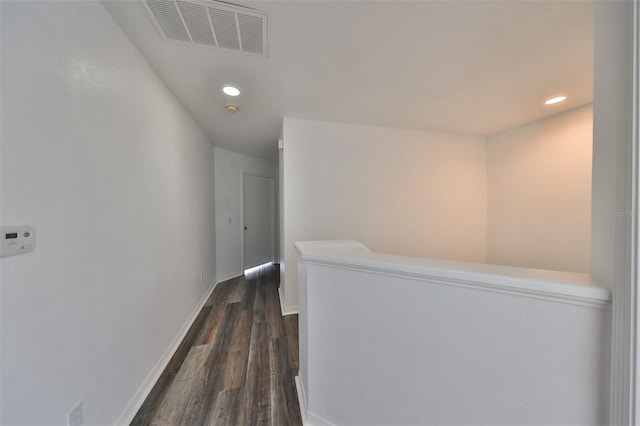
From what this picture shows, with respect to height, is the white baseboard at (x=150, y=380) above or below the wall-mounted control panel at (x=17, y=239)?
below

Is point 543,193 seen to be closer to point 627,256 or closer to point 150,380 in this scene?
point 627,256

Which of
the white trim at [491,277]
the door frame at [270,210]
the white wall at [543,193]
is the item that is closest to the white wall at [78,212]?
the white trim at [491,277]

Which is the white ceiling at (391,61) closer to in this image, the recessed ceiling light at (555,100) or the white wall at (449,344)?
the recessed ceiling light at (555,100)

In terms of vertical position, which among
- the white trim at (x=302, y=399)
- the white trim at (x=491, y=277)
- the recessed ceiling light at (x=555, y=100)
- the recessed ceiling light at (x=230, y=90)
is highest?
the recessed ceiling light at (x=555, y=100)

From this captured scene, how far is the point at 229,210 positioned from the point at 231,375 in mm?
2584

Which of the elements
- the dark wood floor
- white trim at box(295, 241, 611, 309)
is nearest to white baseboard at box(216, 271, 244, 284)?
the dark wood floor

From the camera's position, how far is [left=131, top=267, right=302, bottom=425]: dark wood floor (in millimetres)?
1195

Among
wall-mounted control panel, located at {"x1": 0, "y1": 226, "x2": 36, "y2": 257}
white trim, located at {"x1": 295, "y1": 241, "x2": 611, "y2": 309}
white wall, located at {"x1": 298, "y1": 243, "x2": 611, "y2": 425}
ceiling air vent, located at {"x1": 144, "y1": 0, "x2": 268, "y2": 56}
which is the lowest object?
white wall, located at {"x1": 298, "y1": 243, "x2": 611, "y2": 425}

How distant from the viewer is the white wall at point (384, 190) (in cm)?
240

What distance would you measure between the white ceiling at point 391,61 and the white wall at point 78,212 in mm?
385

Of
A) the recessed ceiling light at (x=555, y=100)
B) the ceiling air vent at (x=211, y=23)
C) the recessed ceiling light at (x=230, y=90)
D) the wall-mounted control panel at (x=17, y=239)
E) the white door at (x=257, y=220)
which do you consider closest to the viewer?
the wall-mounted control panel at (x=17, y=239)

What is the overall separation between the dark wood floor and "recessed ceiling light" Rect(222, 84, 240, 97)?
224 centimetres

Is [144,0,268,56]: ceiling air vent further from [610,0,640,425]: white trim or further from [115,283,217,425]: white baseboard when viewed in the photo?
[115,283,217,425]: white baseboard

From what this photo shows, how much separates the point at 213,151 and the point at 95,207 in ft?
8.30
